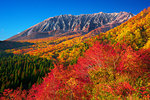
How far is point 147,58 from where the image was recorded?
14680 mm

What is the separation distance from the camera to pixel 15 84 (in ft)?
212

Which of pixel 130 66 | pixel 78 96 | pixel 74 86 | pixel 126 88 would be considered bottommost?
pixel 78 96

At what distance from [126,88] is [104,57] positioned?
299 inches

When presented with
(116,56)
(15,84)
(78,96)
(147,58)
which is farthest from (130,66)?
(15,84)

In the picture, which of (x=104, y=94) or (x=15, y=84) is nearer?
(x=104, y=94)

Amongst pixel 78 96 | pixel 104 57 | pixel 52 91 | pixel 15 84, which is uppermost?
pixel 104 57

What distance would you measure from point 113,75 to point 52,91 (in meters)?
14.6

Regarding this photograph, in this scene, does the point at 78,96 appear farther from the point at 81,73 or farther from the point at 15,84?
the point at 15,84

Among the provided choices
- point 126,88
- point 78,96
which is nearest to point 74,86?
point 78,96

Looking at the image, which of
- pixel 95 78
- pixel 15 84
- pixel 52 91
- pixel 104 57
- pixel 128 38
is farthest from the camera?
pixel 15 84

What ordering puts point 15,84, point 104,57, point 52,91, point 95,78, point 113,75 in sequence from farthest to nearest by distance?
point 15,84
point 52,91
point 104,57
point 95,78
point 113,75

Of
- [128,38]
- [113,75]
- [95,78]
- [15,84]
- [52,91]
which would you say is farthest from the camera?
[15,84]

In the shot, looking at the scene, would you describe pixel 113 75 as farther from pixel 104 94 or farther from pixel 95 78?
pixel 104 94

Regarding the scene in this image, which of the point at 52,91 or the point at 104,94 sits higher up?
the point at 104,94
